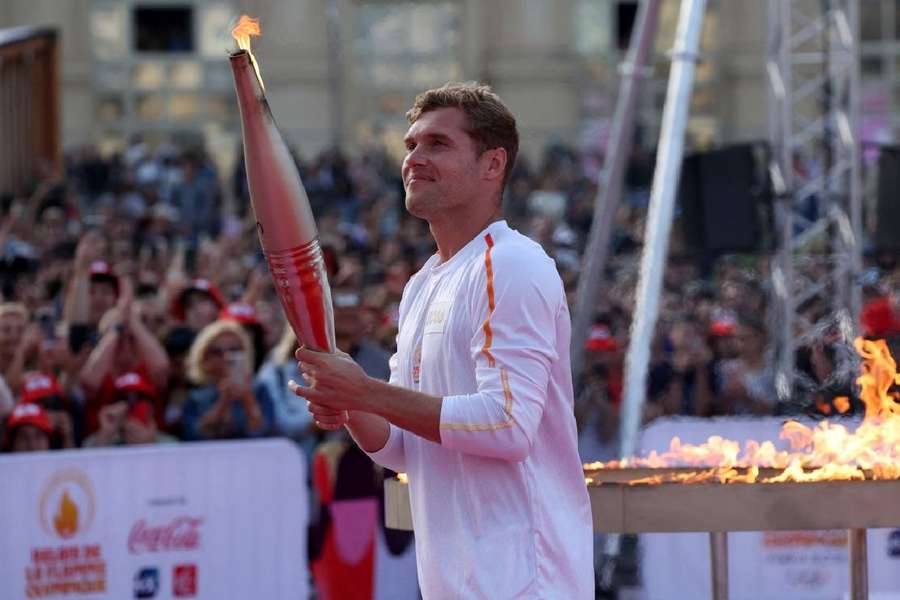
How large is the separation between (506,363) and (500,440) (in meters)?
0.15

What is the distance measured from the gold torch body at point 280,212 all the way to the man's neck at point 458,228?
38cm

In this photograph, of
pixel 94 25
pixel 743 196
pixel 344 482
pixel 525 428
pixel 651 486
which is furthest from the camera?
pixel 94 25

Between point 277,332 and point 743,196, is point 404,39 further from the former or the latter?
point 277,332

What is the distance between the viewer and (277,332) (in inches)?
439

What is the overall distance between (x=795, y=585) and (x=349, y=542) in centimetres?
248

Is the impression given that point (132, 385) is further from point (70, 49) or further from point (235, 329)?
point (70, 49)

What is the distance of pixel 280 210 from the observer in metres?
3.41

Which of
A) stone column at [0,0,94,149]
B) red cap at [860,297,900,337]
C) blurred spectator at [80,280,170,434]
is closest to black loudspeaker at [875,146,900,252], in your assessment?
red cap at [860,297,900,337]

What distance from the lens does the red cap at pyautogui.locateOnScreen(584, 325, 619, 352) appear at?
11.6 m

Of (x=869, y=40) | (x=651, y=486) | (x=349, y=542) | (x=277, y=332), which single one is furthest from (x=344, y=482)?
(x=869, y=40)

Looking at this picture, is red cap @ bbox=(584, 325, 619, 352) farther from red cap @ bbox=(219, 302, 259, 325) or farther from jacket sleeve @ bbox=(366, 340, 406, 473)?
jacket sleeve @ bbox=(366, 340, 406, 473)

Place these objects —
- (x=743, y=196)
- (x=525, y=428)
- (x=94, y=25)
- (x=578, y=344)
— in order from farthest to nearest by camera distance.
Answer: (x=94, y=25) → (x=743, y=196) → (x=578, y=344) → (x=525, y=428)

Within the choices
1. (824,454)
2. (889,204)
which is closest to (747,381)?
(889,204)

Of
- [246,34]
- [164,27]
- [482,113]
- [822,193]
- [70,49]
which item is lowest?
[822,193]
